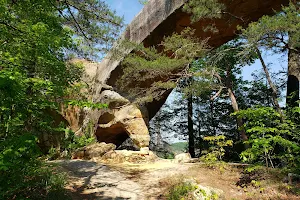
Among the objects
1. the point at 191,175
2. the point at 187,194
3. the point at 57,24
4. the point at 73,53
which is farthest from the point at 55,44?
the point at 191,175

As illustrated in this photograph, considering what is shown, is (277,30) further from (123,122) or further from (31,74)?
(123,122)

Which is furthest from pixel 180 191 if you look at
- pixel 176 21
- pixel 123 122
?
pixel 176 21

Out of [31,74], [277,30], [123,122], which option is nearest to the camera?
[31,74]

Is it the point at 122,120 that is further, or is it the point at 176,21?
the point at 122,120

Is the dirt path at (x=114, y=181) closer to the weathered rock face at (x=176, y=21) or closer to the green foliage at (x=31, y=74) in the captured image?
the green foliage at (x=31, y=74)

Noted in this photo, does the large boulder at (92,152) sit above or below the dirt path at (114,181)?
above

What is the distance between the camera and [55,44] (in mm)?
4469

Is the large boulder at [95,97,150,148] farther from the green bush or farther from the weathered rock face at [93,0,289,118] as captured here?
the green bush

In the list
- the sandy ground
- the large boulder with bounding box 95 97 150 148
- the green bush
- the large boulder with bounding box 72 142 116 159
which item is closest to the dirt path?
the sandy ground

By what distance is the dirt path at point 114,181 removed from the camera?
5.39 m

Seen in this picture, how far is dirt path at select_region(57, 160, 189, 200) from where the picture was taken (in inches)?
212

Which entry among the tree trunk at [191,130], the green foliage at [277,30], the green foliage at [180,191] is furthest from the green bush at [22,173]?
the tree trunk at [191,130]

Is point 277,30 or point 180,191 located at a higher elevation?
point 277,30

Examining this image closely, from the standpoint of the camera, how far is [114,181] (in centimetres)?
631
